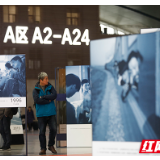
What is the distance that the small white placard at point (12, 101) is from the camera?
6711 millimetres

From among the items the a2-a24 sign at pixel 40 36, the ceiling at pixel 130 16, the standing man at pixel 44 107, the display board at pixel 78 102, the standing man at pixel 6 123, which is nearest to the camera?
the standing man at pixel 44 107

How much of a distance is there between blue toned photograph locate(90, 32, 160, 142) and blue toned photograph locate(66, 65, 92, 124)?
3834 millimetres

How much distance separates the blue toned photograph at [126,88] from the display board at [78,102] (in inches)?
149

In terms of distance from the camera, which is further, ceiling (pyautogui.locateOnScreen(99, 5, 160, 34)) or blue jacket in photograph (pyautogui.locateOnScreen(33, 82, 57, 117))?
ceiling (pyautogui.locateOnScreen(99, 5, 160, 34))

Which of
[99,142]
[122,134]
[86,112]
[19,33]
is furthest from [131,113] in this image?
[19,33]

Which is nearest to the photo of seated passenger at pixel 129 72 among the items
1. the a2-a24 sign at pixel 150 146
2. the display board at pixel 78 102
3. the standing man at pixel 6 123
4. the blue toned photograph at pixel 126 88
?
the blue toned photograph at pixel 126 88

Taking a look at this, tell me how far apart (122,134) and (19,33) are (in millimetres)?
19321

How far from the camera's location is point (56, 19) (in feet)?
75.3

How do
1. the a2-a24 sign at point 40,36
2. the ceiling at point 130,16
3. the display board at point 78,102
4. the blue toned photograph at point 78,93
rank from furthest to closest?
the ceiling at point 130,16, the a2-a24 sign at point 40,36, the blue toned photograph at point 78,93, the display board at point 78,102

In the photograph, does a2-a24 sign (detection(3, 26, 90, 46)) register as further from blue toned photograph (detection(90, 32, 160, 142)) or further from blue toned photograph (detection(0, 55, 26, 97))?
→ blue toned photograph (detection(90, 32, 160, 142))

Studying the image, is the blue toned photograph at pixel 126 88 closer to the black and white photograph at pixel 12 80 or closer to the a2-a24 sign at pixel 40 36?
the black and white photograph at pixel 12 80

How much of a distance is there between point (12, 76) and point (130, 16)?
713 inches

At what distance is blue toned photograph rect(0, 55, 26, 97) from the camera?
267 inches

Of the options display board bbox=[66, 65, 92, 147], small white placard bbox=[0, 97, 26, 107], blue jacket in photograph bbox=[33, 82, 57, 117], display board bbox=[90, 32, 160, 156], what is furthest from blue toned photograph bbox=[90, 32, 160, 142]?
display board bbox=[66, 65, 92, 147]
